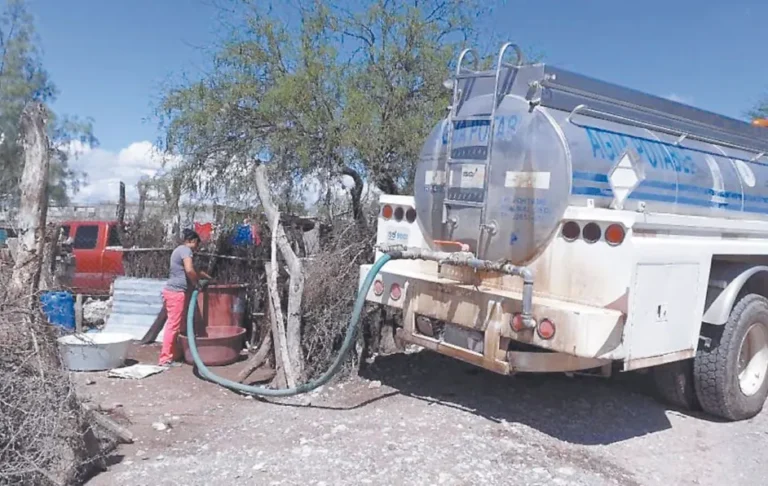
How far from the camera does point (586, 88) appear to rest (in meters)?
5.62

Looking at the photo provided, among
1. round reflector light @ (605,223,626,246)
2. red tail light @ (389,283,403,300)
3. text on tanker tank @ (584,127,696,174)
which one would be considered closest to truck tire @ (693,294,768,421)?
text on tanker tank @ (584,127,696,174)

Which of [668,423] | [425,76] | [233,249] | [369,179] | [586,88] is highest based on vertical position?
[425,76]

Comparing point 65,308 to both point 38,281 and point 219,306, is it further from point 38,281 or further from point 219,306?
point 38,281

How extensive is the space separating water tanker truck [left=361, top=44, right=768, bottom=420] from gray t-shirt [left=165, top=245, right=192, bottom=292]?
8.09 feet

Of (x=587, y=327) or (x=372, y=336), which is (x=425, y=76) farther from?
(x=587, y=327)

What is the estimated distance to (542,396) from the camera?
6.43 m

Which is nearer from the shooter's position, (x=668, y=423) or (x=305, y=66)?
(x=668, y=423)

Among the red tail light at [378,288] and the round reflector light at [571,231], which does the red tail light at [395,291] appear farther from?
the round reflector light at [571,231]

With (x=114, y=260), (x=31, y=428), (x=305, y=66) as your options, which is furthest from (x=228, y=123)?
(x=31, y=428)

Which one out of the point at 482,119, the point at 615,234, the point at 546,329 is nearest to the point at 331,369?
the point at 546,329

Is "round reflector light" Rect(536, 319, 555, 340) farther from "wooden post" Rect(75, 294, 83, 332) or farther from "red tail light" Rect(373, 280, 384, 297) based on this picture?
"wooden post" Rect(75, 294, 83, 332)

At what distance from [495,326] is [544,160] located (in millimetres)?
1279

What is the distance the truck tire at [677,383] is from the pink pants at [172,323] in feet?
16.4

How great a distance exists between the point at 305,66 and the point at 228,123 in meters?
A: 1.20
